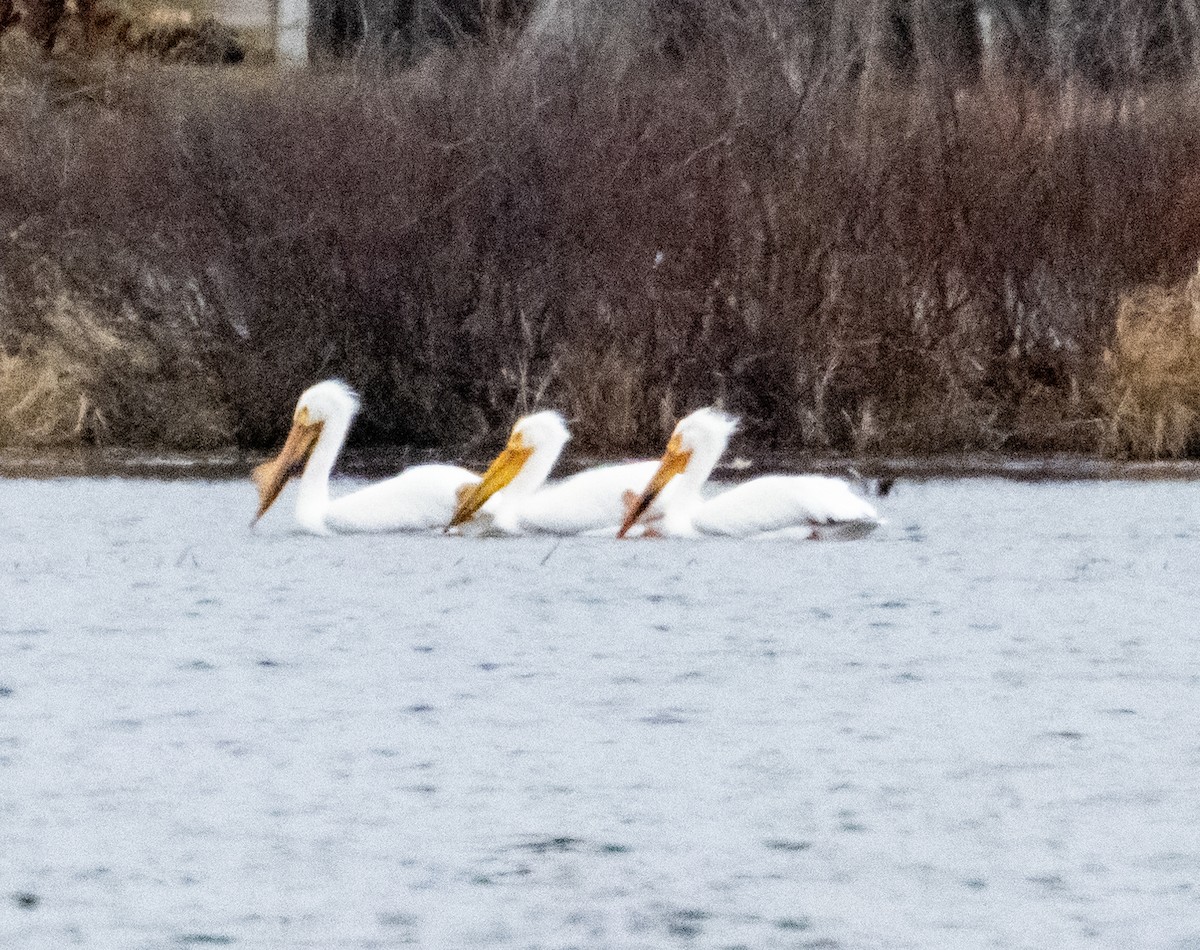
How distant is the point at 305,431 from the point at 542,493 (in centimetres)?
159

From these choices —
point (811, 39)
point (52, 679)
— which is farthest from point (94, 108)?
point (52, 679)

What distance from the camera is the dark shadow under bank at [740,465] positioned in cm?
2022

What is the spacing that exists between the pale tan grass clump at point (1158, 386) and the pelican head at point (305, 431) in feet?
16.9

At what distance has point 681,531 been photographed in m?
16.8

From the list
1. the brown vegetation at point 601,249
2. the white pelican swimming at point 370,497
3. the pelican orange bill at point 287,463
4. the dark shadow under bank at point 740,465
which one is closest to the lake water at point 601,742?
the white pelican swimming at point 370,497

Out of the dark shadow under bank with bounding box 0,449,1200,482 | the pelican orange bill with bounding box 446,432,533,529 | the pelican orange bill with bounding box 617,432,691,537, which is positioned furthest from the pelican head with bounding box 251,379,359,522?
the dark shadow under bank with bounding box 0,449,1200,482

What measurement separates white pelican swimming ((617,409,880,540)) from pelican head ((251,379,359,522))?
1906mm

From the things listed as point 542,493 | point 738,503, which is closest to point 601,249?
point 542,493

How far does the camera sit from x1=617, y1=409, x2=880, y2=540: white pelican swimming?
16.1m

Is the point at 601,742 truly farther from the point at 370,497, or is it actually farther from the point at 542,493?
the point at 542,493

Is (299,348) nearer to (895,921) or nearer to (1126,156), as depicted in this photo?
(1126,156)

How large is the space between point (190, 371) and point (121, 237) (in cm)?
97

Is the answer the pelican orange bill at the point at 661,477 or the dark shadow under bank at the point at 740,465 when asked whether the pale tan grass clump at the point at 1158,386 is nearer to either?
the dark shadow under bank at the point at 740,465

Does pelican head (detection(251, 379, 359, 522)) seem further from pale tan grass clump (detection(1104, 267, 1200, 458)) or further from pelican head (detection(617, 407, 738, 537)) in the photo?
pale tan grass clump (detection(1104, 267, 1200, 458))
